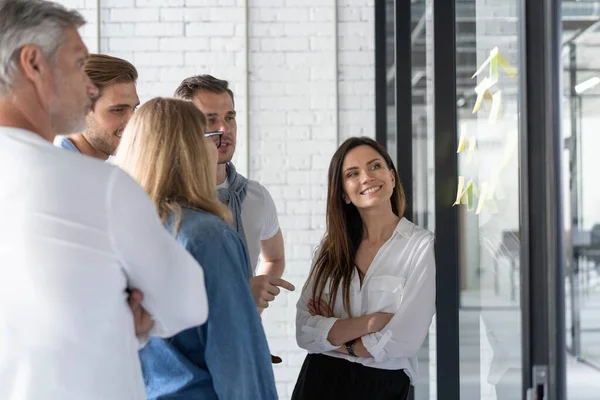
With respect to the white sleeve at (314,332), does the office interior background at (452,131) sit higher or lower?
higher

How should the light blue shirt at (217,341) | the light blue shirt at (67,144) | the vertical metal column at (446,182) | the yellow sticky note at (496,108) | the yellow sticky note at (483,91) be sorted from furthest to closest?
the light blue shirt at (67,144)
the vertical metal column at (446,182)
the yellow sticky note at (483,91)
the yellow sticky note at (496,108)
the light blue shirt at (217,341)

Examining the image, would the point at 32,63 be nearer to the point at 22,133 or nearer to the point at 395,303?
the point at 22,133

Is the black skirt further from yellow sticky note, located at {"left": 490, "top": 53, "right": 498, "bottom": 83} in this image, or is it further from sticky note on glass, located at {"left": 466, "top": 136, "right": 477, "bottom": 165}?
yellow sticky note, located at {"left": 490, "top": 53, "right": 498, "bottom": 83}

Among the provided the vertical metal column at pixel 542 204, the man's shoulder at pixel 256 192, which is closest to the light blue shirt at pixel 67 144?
the man's shoulder at pixel 256 192

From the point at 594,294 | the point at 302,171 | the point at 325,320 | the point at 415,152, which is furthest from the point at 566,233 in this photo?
the point at 302,171

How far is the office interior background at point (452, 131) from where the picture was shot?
5.32 ft

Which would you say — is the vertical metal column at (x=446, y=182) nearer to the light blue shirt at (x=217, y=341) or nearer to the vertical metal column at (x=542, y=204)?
the vertical metal column at (x=542, y=204)

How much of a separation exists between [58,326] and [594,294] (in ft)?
2.90

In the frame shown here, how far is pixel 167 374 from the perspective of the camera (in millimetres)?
1894

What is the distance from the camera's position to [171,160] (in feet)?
6.16

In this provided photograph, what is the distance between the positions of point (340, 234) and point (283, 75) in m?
2.18

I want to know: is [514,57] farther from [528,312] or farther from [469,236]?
[469,236]

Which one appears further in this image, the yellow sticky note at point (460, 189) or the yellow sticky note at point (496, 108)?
the yellow sticky note at point (460, 189)

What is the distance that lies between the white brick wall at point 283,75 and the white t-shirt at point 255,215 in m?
1.69
